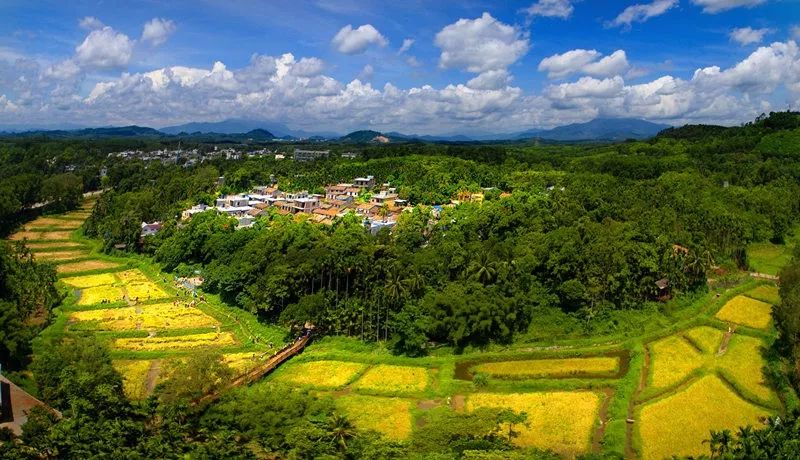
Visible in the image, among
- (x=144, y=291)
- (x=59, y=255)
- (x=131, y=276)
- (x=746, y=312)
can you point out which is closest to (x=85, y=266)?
(x=59, y=255)

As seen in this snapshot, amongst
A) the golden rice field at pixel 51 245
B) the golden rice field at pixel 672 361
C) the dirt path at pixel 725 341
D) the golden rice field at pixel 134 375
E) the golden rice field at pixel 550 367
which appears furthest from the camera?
the golden rice field at pixel 51 245

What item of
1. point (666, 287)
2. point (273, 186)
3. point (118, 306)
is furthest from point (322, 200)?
point (666, 287)

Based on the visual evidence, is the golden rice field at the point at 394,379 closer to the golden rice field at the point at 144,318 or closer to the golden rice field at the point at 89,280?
the golden rice field at the point at 144,318

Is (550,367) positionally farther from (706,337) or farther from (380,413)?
(706,337)

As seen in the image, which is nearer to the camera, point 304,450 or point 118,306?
point 304,450

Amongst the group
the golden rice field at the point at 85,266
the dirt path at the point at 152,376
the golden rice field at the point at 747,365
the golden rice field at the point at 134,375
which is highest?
the golden rice field at the point at 85,266

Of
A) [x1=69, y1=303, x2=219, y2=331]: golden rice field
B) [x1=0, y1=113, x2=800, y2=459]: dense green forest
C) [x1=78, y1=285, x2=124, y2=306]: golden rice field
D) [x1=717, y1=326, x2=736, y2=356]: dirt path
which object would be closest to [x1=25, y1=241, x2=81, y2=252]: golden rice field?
[x1=0, y1=113, x2=800, y2=459]: dense green forest

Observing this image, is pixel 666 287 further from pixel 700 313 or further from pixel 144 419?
pixel 144 419

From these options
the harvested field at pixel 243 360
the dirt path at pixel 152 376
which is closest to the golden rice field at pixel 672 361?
the harvested field at pixel 243 360
